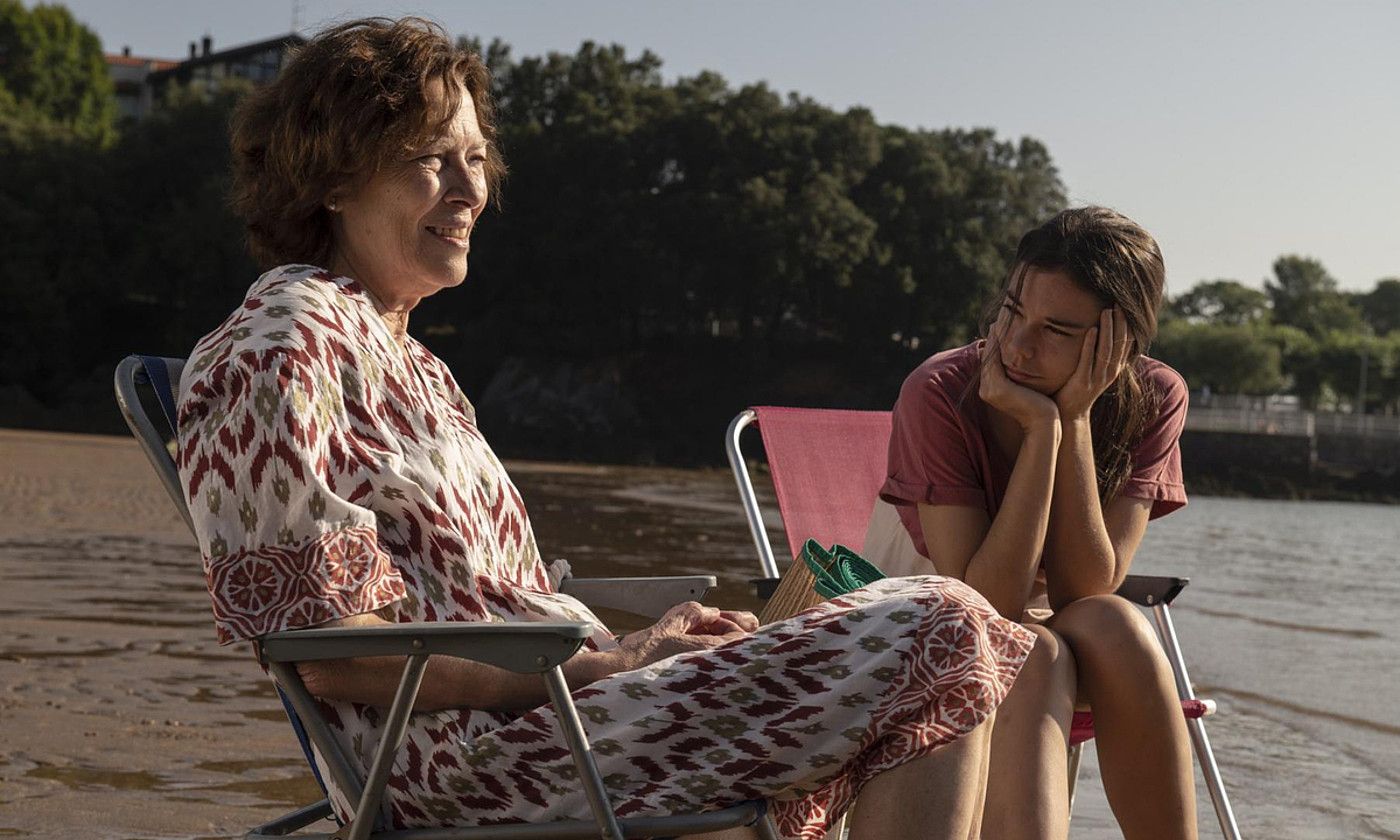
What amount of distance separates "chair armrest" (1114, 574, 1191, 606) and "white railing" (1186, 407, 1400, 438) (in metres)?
60.7

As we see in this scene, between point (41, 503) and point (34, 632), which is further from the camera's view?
point (41, 503)

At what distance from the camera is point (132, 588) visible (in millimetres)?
8117

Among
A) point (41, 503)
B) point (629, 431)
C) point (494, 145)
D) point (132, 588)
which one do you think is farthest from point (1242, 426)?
point (494, 145)

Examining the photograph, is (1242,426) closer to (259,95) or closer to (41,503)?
(41,503)

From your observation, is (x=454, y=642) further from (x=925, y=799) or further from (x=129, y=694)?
(x=129, y=694)

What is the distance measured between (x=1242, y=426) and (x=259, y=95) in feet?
212

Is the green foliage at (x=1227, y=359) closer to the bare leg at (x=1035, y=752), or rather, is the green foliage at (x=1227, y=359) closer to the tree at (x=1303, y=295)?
the tree at (x=1303, y=295)

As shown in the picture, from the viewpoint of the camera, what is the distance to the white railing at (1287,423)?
204 ft

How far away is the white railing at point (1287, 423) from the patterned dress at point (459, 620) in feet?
204

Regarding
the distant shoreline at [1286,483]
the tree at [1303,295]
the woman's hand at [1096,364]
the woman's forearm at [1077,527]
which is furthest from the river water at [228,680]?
the tree at [1303,295]

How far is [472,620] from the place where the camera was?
1998mm

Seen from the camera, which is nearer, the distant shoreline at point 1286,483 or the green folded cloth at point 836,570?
the green folded cloth at point 836,570

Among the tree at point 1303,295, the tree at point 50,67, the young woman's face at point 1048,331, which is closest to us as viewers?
the young woman's face at point 1048,331

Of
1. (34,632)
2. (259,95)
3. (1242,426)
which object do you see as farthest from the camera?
(1242,426)
